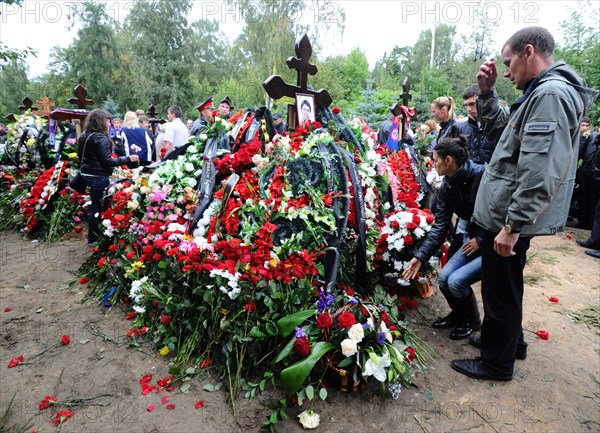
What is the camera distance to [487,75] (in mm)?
2477

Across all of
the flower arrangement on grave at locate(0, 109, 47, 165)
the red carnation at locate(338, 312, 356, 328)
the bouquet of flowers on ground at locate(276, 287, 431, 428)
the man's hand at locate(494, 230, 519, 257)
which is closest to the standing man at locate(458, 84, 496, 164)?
the man's hand at locate(494, 230, 519, 257)

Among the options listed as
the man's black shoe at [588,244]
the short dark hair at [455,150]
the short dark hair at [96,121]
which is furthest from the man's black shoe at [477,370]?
the short dark hair at [96,121]

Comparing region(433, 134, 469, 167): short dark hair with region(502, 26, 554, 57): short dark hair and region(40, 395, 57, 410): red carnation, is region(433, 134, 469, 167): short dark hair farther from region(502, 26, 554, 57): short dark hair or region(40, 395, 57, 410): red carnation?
region(40, 395, 57, 410): red carnation

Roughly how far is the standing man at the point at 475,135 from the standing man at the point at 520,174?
1.31m

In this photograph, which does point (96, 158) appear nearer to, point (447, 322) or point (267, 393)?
point (267, 393)

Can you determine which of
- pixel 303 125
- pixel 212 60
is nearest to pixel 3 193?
pixel 303 125

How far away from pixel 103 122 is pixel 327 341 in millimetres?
4055

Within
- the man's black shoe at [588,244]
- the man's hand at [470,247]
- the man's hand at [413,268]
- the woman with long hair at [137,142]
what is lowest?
the man's black shoe at [588,244]

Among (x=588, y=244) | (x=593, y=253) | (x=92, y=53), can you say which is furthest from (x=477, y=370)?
(x=92, y=53)

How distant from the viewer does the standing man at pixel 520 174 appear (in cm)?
192

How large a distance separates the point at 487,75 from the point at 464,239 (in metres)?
1.32

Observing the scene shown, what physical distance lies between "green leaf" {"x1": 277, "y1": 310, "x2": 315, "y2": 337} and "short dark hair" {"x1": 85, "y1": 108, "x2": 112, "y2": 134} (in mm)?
3741

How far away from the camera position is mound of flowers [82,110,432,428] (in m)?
2.34

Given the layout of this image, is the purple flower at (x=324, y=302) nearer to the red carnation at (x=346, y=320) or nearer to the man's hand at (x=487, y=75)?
the red carnation at (x=346, y=320)
